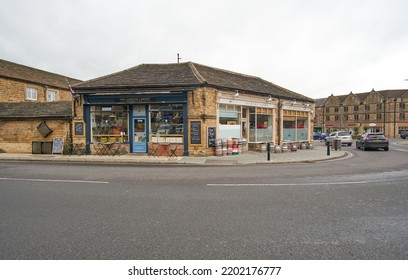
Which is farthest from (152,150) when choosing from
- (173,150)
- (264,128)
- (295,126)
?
(295,126)

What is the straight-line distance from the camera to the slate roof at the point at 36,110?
642 inches

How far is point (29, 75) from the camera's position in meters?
26.2

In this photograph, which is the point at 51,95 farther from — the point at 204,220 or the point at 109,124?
the point at 204,220

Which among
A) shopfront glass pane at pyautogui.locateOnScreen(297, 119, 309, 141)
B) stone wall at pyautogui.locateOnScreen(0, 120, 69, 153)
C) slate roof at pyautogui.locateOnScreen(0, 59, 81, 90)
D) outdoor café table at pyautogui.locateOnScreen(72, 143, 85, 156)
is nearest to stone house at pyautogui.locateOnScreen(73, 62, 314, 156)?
outdoor café table at pyautogui.locateOnScreen(72, 143, 85, 156)

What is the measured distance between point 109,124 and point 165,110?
13.4 feet

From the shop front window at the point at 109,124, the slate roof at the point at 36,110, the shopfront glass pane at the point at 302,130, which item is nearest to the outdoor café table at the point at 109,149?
the shop front window at the point at 109,124

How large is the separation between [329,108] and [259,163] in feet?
238

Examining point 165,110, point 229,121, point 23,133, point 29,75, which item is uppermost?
point 29,75

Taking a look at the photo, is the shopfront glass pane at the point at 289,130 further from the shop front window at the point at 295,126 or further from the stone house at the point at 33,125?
the stone house at the point at 33,125

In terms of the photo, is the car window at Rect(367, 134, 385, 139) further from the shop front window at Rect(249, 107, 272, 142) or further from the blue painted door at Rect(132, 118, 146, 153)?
the blue painted door at Rect(132, 118, 146, 153)

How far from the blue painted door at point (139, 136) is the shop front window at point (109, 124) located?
0.63m

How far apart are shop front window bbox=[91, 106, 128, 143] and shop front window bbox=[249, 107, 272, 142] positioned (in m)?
9.12

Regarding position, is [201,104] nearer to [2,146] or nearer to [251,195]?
[251,195]

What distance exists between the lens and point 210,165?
11477 millimetres
